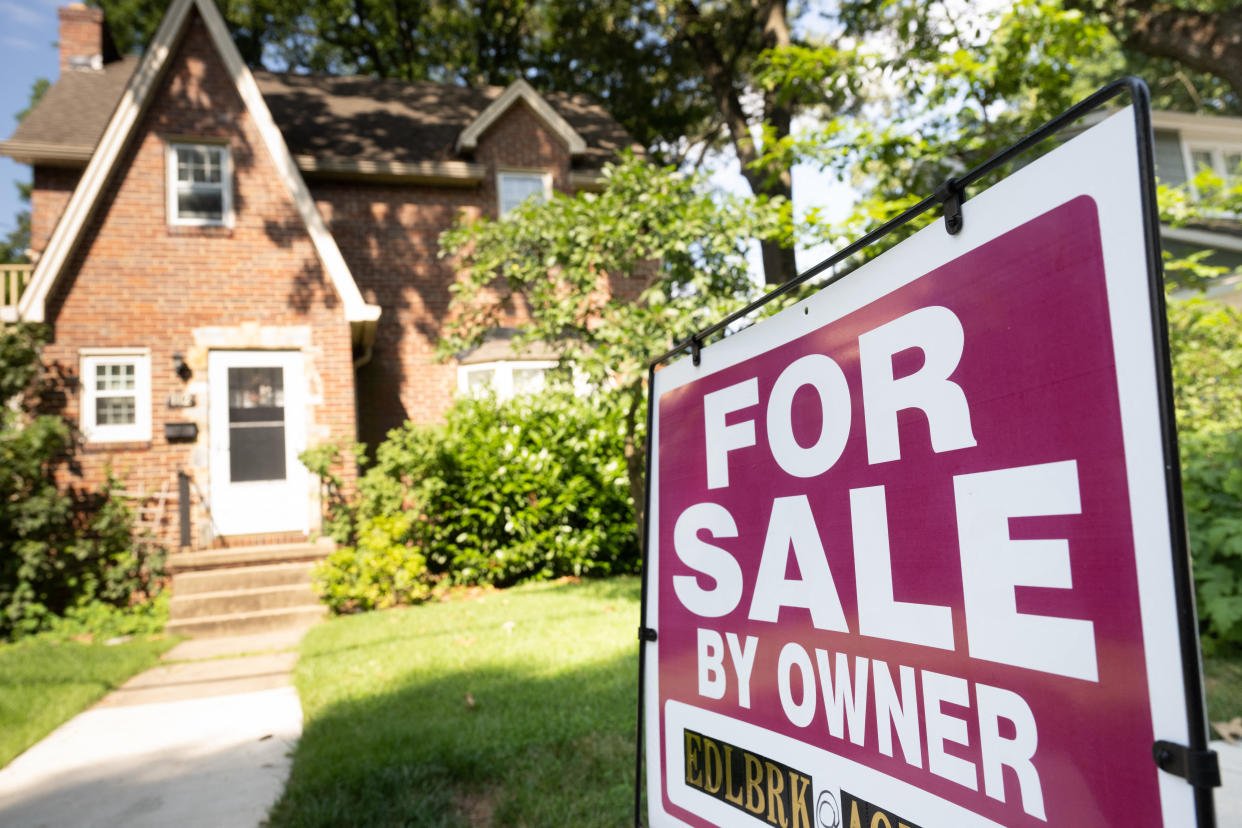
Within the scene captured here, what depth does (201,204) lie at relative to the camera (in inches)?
442

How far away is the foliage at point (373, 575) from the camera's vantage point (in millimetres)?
8945

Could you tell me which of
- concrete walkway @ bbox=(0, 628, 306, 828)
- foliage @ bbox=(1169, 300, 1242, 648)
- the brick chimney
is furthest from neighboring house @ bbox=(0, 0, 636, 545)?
foliage @ bbox=(1169, 300, 1242, 648)

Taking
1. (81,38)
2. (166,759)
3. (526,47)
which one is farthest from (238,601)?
(526,47)

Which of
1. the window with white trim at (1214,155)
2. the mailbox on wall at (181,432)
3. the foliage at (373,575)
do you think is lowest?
the foliage at (373,575)

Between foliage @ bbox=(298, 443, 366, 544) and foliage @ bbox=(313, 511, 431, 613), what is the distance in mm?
746

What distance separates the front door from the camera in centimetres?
1059

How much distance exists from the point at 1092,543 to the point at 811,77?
8.61 meters

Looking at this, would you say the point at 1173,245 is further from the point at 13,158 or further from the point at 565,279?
the point at 13,158

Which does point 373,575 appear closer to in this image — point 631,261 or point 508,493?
point 508,493

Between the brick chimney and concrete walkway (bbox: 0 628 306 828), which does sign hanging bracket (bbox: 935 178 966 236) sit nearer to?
concrete walkway (bbox: 0 628 306 828)

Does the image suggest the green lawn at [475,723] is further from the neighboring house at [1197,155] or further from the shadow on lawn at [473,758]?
the neighboring house at [1197,155]

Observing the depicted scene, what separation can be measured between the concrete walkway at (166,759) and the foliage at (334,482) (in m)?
3.78

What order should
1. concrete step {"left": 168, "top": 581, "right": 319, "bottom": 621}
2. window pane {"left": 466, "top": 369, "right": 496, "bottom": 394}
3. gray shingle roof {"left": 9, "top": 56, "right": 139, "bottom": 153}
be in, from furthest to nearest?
window pane {"left": 466, "top": 369, "right": 496, "bottom": 394} → gray shingle roof {"left": 9, "top": 56, "right": 139, "bottom": 153} → concrete step {"left": 168, "top": 581, "right": 319, "bottom": 621}

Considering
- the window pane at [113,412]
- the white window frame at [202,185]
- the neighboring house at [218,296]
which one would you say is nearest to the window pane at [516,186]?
the neighboring house at [218,296]
